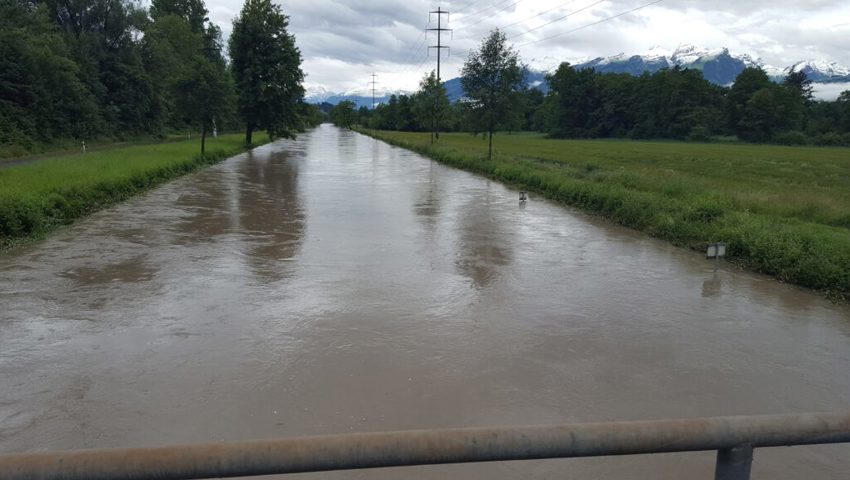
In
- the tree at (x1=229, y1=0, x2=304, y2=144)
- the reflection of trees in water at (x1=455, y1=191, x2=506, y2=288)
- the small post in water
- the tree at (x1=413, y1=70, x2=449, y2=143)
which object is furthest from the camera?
the tree at (x1=413, y1=70, x2=449, y2=143)

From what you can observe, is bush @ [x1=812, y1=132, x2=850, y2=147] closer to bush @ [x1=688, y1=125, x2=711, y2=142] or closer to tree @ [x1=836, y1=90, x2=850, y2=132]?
tree @ [x1=836, y1=90, x2=850, y2=132]

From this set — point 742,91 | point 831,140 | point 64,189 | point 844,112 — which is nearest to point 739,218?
point 64,189

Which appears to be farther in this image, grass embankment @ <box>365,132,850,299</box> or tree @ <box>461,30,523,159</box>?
tree @ <box>461,30,523,159</box>

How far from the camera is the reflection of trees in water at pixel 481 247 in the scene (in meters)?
8.91

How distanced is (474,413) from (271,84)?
4209cm

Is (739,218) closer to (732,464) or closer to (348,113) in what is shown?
(732,464)

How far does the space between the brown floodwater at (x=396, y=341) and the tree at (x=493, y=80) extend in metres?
18.0

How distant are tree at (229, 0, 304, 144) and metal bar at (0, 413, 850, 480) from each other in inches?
1713

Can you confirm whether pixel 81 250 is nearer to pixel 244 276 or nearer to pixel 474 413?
pixel 244 276

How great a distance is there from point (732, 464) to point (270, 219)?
12.6 meters

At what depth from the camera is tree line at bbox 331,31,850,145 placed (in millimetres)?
78938

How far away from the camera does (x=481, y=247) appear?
10852 millimetres

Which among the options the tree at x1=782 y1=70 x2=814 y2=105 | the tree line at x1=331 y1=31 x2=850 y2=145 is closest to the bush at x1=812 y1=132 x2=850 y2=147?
the tree line at x1=331 y1=31 x2=850 y2=145

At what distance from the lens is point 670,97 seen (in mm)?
94125
